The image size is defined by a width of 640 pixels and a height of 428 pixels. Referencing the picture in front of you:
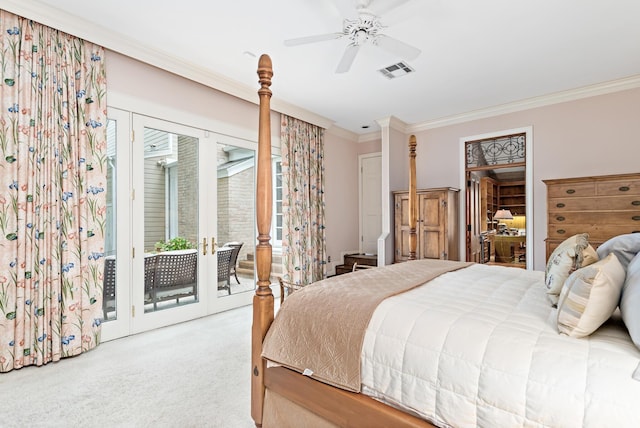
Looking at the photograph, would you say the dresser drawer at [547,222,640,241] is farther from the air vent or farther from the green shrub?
the green shrub

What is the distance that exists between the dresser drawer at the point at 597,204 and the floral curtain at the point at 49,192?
4.85 metres

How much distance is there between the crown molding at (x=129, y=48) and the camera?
99.3 inches

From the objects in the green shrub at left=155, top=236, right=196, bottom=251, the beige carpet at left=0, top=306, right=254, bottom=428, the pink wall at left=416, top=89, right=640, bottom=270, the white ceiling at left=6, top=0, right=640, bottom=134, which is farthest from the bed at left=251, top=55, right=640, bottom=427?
the pink wall at left=416, top=89, right=640, bottom=270

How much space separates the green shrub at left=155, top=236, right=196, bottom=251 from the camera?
11.3 ft

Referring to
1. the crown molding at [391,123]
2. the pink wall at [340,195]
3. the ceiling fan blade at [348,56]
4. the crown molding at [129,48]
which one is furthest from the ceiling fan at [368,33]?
A: the pink wall at [340,195]

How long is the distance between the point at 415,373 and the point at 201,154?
3.41 m

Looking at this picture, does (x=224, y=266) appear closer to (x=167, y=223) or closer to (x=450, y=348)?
(x=167, y=223)

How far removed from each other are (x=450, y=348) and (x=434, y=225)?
3925 millimetres

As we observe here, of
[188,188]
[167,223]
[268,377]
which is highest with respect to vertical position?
[188,188]

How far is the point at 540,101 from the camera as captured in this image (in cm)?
443

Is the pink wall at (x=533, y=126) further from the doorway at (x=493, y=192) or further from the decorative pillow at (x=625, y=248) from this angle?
the decorative pillow at (x=625, y=248)

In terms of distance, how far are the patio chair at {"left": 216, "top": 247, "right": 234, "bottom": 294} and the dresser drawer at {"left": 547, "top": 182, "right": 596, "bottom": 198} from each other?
3991 mm

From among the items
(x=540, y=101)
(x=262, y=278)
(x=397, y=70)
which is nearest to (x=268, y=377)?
(x=262, y=278)

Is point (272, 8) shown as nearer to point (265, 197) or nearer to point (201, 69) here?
point (201, 69)
